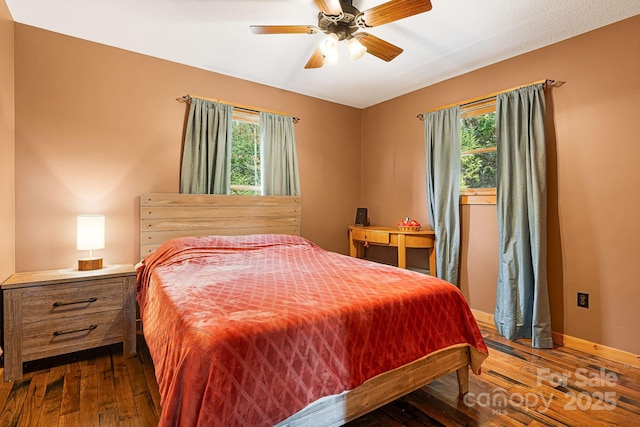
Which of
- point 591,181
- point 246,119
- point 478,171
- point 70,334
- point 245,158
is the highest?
point 246,119

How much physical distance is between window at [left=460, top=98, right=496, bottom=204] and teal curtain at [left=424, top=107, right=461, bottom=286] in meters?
0.12

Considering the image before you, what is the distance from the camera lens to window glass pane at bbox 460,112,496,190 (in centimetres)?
319

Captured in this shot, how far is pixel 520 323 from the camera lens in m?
2.77

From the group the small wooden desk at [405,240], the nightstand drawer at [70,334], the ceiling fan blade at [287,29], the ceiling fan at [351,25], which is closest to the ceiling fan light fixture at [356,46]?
the ceiling fan at [351,25]

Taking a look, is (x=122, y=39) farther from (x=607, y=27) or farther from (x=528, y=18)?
(x=607, y=27)

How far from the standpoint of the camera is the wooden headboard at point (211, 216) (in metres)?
2.92

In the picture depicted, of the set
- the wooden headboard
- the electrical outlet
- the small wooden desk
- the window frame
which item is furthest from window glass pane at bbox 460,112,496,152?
the window frame

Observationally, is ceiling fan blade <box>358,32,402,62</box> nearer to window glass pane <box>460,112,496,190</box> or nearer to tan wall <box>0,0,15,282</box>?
window glass pane <box>460,112,496,190</box>

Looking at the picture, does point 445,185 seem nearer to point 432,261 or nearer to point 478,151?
point 478,151

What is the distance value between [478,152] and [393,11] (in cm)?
191

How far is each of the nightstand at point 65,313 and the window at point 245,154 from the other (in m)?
1.47

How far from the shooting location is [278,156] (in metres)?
3.67

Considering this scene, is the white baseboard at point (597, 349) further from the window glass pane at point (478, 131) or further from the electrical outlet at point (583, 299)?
the window glass pane at point (478, 131)

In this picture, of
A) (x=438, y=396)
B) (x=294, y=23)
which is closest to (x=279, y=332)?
(x=438, y=396)
